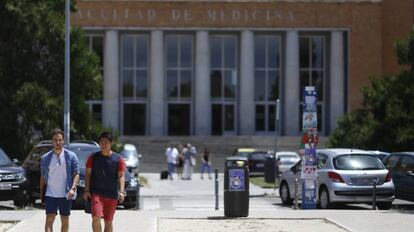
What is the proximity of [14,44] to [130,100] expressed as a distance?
29.8m

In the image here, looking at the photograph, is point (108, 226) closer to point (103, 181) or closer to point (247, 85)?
point (103, 181)

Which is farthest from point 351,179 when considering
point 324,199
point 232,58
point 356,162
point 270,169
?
point 232,58

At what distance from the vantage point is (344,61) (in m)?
61.5

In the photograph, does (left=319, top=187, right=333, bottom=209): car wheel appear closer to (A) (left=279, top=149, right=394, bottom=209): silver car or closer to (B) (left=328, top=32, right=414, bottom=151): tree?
(A) (left=279, top=149, right=394, bottom=209): silver car

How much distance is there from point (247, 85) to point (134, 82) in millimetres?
8373

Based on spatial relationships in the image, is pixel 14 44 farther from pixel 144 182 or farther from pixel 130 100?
pixel 130 100

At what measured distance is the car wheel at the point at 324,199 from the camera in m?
21.3

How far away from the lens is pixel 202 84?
60719 mm

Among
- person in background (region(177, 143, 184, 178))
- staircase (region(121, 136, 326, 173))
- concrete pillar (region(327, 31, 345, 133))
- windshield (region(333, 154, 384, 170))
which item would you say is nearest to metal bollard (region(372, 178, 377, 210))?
windshield (region(333, 154, 384, 170))

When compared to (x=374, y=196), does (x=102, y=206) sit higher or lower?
higher

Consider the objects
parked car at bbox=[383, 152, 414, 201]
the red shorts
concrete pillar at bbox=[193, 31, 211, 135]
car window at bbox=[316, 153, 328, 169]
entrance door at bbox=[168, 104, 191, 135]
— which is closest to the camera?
the red shorts

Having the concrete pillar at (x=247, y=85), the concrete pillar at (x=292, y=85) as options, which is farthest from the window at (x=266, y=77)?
the concrete pillar at (x=292, y=85)

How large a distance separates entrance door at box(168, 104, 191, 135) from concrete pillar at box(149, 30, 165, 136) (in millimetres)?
1374

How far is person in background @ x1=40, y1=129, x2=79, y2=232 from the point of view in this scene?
1185cm
